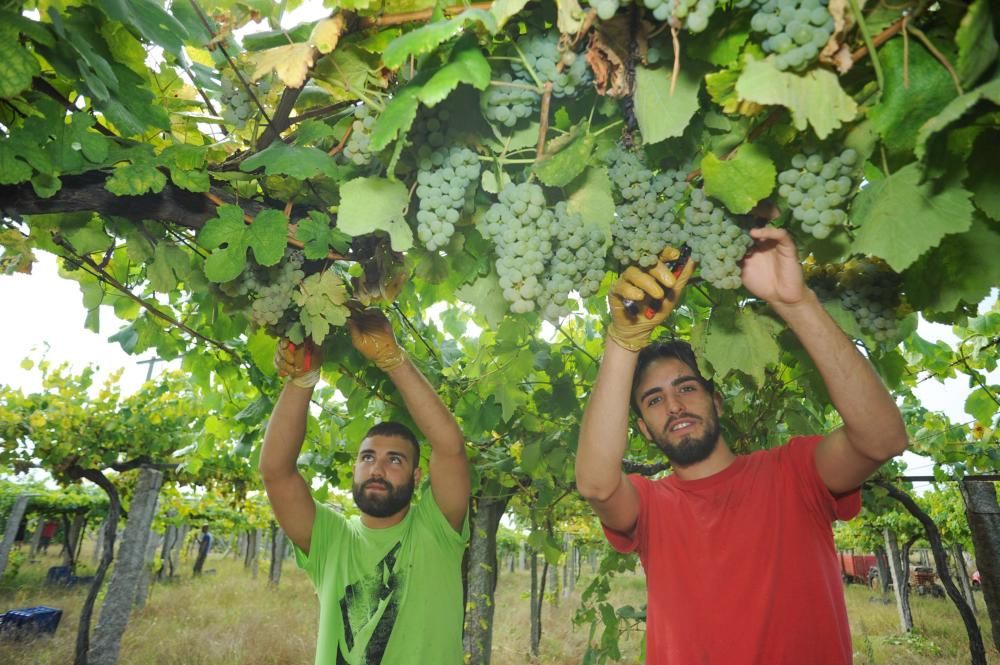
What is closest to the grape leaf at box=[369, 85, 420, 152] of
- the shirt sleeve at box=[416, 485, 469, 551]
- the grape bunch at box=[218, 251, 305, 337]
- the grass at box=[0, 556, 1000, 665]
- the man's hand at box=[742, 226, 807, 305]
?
the grape bunch at box=[218, 251, 305, 337]

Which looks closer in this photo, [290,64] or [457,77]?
[457,77]

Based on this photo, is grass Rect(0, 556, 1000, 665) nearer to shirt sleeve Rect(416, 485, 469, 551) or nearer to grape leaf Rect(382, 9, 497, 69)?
shirt sleeve Rect(416, 485, 469, 551)

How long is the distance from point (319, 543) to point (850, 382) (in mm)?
2687

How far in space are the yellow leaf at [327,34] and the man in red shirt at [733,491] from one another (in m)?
1.00

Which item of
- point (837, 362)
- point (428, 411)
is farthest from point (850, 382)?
point (428, 411)

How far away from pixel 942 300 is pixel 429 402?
2.03m

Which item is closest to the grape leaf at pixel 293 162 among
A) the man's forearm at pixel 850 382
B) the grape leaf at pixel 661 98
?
the grape leaf at pixel 661 98

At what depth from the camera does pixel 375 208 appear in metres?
1.28

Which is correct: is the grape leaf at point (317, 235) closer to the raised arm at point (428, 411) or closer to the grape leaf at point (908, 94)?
the raised arm at point (428, 411)

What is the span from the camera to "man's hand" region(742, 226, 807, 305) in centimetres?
157

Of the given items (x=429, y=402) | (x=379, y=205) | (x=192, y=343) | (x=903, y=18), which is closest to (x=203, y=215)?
(x=379, y=205)

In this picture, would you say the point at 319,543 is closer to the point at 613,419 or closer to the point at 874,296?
the point at 613,419

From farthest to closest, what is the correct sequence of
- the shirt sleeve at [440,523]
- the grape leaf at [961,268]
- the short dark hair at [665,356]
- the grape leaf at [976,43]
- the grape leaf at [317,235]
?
the shirt sleeve at [440,523], the short dark hair at [665,356], the grape leaf at [317,235], the grape leaf at [961,268], the grape leaf at [976,43]

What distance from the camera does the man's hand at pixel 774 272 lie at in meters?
1.57
